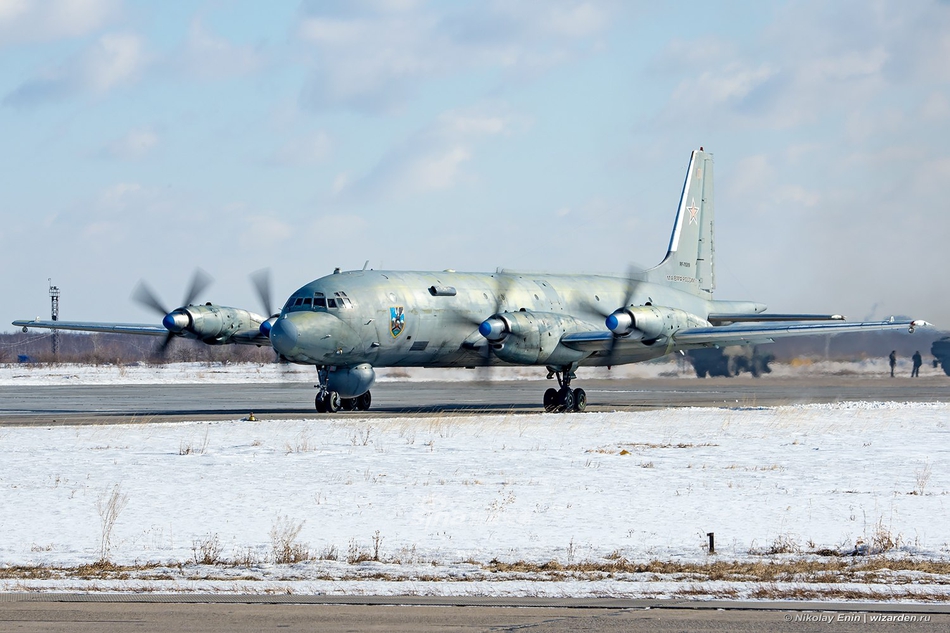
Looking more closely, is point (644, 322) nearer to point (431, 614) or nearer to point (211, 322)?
point (211, 322)

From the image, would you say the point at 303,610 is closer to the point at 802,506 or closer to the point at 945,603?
the point at 945,603

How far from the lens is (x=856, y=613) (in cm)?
1002

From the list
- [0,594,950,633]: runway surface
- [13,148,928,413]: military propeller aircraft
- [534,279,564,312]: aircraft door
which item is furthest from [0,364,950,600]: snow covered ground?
[534,279,564,312]: aircraft door

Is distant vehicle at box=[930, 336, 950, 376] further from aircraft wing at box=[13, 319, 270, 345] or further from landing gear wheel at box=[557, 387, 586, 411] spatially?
aircraft wing at box=[13, 319, 270, 345]

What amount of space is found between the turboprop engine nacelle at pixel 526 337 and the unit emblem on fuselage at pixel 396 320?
2437 millimetres

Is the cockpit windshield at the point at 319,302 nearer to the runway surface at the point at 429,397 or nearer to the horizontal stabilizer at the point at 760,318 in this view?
the runway surface at the point at 429,397

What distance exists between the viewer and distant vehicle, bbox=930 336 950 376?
56062 millimetres

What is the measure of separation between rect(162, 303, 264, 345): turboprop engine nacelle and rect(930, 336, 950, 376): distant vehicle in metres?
34.1

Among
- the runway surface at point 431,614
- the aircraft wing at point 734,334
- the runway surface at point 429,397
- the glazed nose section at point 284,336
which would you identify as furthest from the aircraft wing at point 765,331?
the runway surface at point 431,614

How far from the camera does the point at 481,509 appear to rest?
56.7 feet

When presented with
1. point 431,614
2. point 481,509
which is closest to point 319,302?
point 481,509

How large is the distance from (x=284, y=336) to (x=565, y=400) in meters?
10.3

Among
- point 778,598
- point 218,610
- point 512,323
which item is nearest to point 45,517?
point 218,610

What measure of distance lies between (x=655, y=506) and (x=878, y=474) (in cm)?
594
